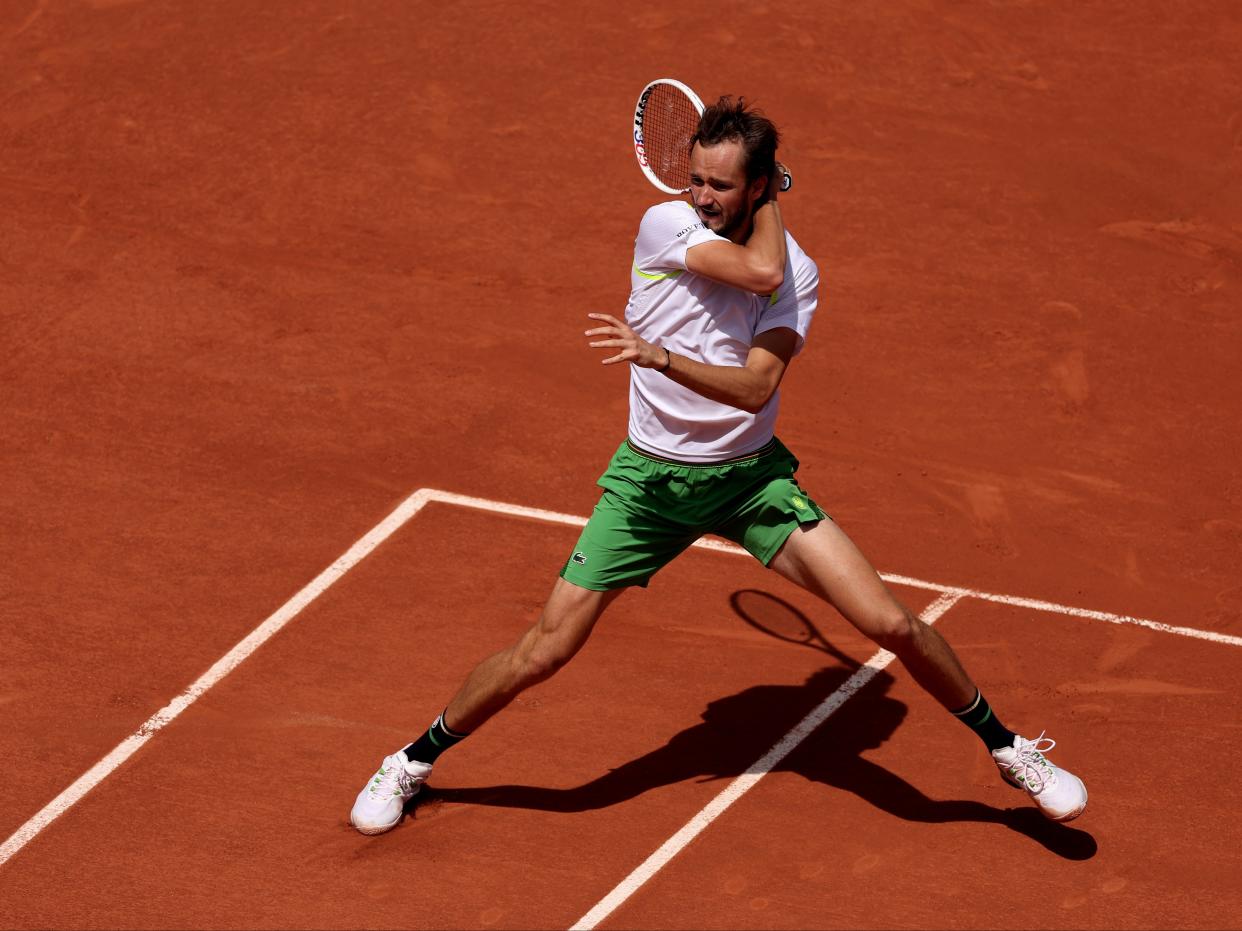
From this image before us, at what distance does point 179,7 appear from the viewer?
1440 cm

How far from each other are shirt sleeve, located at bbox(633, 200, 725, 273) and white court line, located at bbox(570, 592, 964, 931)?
236 cm

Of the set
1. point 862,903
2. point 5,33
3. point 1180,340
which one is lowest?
point 862,903

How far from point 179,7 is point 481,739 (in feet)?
29.1

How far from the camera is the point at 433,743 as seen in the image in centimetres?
704

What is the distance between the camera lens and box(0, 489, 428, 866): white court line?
23.7 ft

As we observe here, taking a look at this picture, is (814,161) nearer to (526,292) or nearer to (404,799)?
(526,292)

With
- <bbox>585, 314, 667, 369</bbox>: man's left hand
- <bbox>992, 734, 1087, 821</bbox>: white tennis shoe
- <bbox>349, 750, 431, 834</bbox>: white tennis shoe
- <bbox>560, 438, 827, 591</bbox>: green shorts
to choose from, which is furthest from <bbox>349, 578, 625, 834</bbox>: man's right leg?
<bbox>992, 734, 1087, 821</bbox>: white tennis shoe

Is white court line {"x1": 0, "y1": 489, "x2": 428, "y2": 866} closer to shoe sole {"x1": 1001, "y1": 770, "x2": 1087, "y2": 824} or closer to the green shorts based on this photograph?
the green shorts

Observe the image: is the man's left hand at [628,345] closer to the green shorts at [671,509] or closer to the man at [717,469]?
the man at [717,469]

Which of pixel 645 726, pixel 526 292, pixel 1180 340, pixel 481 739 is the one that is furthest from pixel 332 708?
pixel 1180 340

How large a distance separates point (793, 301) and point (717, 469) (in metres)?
0.71

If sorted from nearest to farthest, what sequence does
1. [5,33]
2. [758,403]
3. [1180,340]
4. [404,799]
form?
1. [758,403]
2. [404,799]
3. [1180,340]
4. [5,33]

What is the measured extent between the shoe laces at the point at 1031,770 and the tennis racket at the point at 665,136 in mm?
2636

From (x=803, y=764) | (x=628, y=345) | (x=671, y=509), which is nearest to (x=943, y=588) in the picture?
(x=803, y=764)
